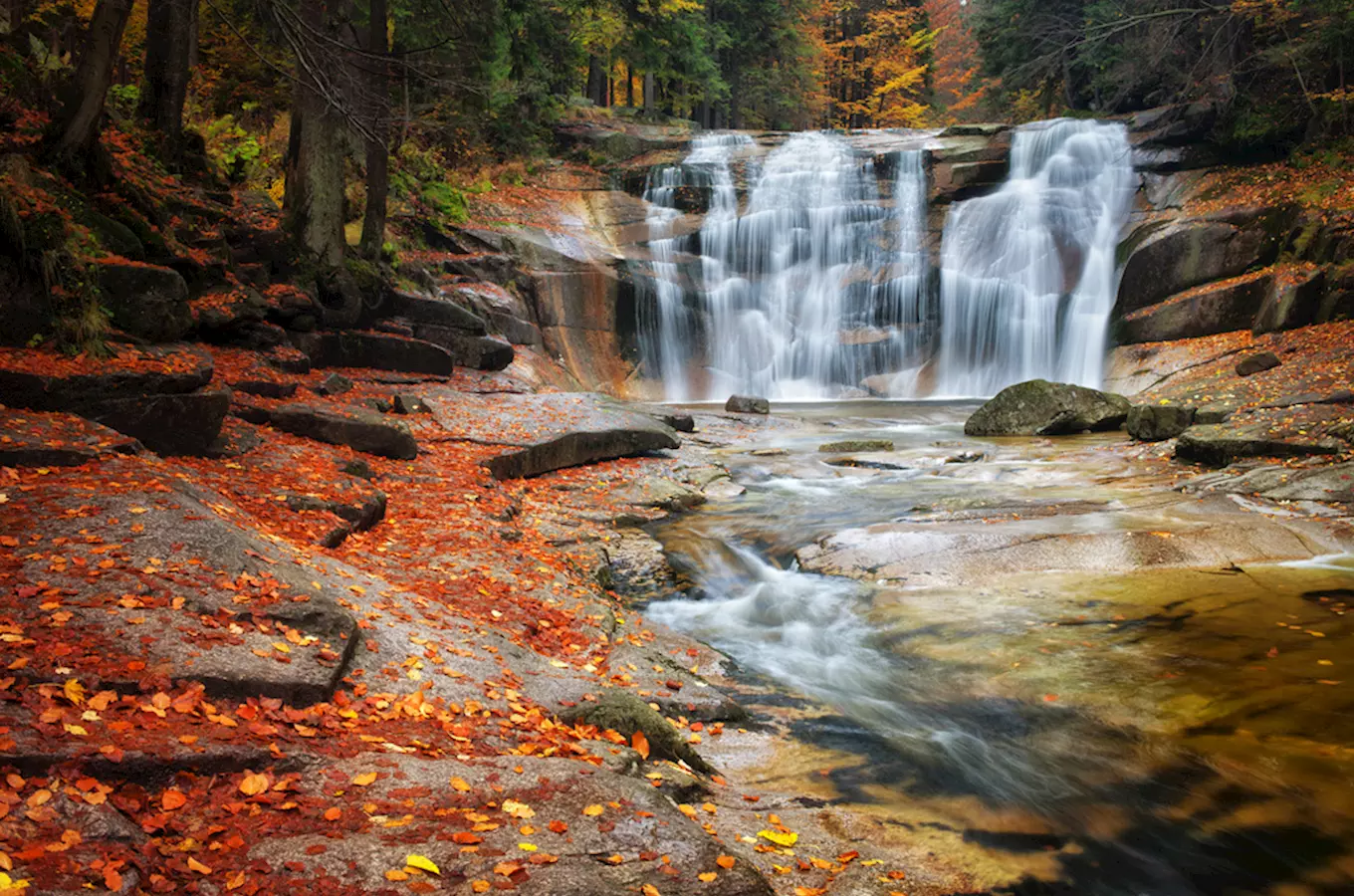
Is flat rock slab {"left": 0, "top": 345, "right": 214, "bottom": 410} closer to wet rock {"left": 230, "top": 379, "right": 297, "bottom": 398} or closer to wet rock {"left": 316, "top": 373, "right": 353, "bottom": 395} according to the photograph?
wet rock {"left": 230, "top": 379, "right": 297, "bottom": 398}

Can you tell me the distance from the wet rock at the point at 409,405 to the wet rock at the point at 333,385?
69 cm

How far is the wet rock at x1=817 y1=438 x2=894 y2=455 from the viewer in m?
14.3

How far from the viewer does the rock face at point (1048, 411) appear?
1498cm

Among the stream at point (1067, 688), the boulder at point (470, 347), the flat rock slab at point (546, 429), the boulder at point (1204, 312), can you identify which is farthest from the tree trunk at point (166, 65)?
the boulder at point (1204, 312)

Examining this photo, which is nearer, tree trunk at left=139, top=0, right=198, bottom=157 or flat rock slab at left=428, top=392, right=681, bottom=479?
flat rock slab at left=428, top=392, right=681, bottom=479

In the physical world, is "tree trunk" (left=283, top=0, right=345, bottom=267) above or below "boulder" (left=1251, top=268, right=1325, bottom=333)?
above

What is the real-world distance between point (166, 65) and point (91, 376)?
268 inches

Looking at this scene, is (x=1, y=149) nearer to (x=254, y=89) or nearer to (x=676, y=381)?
(x=254, y=89)

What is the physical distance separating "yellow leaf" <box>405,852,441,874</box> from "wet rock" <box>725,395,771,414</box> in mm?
16195

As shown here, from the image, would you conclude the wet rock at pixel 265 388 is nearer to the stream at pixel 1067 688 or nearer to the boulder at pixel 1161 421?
the stream at pixel 1067 688

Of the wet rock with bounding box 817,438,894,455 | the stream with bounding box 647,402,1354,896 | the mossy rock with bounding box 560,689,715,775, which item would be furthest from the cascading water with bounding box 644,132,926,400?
the mossy rock with bounding box 560,689,715,775

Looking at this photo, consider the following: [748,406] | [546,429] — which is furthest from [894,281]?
[546,429]

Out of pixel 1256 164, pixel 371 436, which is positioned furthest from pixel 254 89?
pixel 1256 164

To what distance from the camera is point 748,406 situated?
18.9 m
